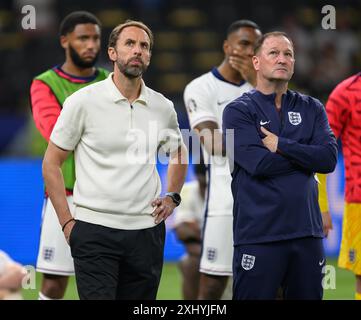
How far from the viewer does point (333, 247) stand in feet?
44.1

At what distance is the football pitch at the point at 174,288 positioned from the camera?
10.5 metres

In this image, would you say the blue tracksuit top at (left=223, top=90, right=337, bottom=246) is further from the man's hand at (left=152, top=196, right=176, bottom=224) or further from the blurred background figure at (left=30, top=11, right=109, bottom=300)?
the blurred background figure at (left=30, top=11, right=109, bottom=300)

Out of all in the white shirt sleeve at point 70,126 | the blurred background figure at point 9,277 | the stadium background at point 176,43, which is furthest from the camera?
the stadium background at point 176,43

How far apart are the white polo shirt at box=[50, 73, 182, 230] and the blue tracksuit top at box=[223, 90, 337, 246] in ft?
1.77

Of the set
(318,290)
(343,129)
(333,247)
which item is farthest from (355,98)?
(333,247)

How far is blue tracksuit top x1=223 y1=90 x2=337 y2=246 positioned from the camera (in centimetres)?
616

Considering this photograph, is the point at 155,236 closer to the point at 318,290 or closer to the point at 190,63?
the point at 318,290

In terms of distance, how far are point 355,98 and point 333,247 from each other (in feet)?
20.5

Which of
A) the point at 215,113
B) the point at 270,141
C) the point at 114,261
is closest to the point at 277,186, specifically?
the point at 270,141

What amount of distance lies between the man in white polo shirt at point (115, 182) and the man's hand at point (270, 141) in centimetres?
68

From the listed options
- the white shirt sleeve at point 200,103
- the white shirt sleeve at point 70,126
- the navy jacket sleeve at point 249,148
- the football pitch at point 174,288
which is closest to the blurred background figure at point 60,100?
the white shirt sleeve at point 200,103

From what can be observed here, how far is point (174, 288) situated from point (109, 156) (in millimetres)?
5488

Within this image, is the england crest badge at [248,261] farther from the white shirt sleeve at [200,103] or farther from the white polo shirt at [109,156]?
the white shirt sleeve at [200,103]

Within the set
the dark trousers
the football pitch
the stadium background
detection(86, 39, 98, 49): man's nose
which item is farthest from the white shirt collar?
the stadium background
